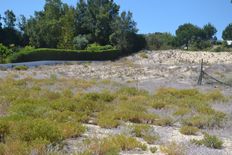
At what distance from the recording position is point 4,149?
7.41 metres

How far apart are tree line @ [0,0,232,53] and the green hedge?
6.06 meters

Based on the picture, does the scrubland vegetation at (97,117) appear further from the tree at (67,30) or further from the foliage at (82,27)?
the tree at (67,30)

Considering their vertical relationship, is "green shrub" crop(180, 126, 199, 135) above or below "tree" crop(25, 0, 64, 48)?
below

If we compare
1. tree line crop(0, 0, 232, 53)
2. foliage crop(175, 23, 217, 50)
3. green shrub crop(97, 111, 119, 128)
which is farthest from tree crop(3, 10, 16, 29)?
green shrub crop(97, 111, 119, 128)

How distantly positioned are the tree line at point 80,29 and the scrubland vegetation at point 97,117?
41.8 meters

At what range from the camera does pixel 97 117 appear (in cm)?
1239

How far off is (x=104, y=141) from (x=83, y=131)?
59.4 inches

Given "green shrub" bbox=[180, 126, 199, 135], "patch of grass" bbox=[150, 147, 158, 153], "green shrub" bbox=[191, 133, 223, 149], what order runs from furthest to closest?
"green shrub" bbox=[180, 126, 199, 135] < "green shrub" bbox=[191, 133, 223, 149] < "patch of grass" bbox=[150, 147, 158, 153]

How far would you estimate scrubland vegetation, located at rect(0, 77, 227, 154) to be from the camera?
8367mm

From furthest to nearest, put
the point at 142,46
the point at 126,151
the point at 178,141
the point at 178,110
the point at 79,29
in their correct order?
1. the point at 79,29
2. the point at 142,46
3. the point at 178,110
4. the point at 178,141
5. the point at 126,151

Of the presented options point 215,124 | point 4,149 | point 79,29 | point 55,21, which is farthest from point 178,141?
point 79,29

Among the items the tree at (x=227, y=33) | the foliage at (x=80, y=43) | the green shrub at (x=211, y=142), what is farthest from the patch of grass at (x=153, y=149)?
the tree at (x=227, y=33)

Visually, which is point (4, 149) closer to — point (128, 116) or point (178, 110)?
point (128, 116)

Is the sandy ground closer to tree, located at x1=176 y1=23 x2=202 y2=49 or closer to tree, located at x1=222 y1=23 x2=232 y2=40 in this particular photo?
tree, located at x1=176 y1=23 x2=202 y2=49
